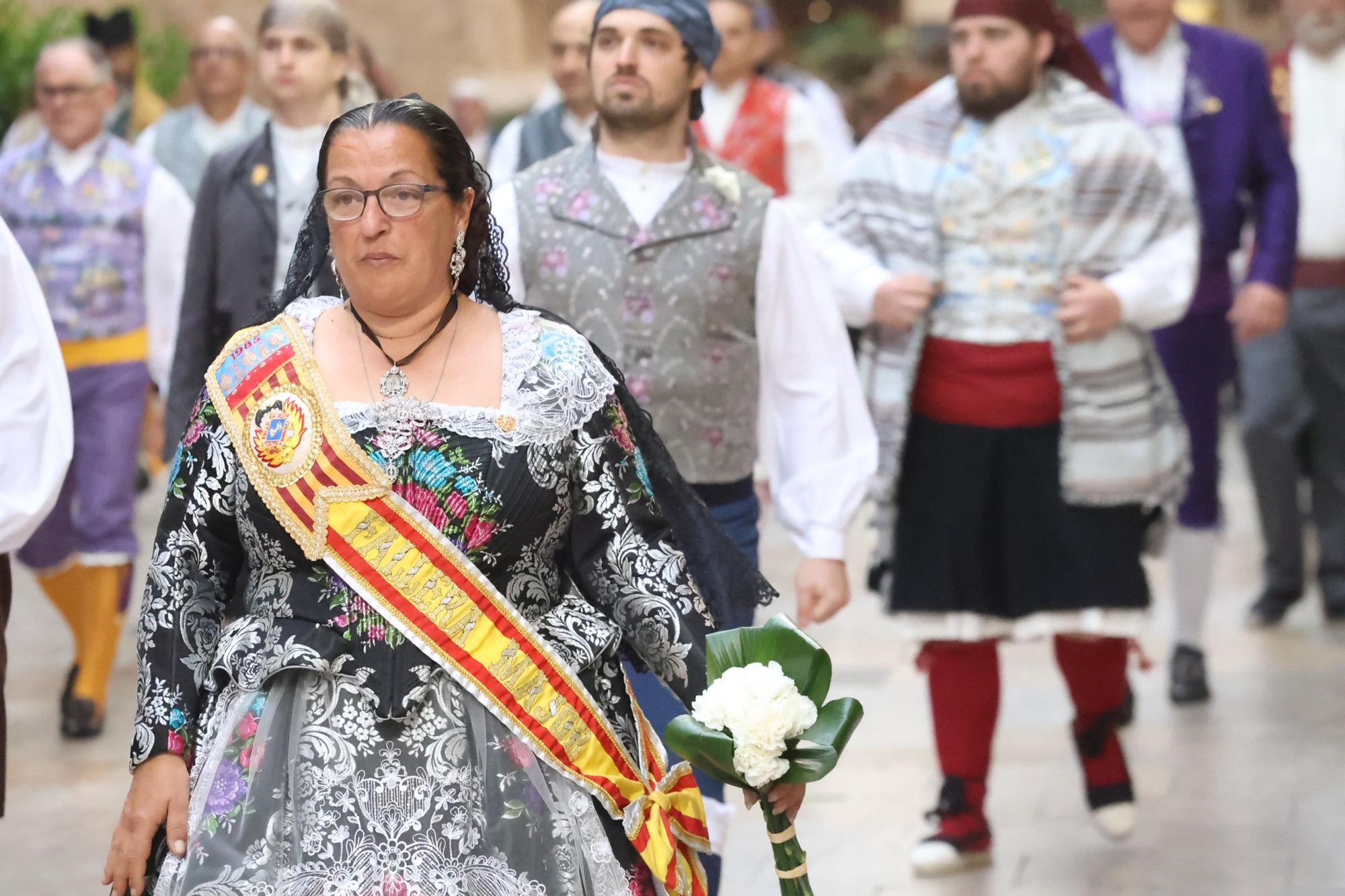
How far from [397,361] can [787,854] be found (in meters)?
0.98

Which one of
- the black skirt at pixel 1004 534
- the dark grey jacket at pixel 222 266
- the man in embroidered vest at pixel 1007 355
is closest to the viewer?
the man in embroidered vest at pixel 1007 355

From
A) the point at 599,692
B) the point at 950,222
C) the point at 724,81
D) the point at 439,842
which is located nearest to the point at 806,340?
the point at 950,222

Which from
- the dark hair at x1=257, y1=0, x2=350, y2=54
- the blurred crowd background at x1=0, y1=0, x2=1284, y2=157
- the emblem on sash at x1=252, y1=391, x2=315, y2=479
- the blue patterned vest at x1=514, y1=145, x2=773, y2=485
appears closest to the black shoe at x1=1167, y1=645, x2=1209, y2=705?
the blue patterned vest at x1=514, y1=145, x2=773, y2=485

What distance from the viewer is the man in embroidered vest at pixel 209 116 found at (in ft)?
32.4

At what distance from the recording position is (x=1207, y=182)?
25.2ft

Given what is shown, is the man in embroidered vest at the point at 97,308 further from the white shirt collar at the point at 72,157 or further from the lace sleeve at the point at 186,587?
the lace sleeve at the point at 186,587

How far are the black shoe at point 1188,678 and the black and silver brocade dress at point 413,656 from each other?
4.50 metres

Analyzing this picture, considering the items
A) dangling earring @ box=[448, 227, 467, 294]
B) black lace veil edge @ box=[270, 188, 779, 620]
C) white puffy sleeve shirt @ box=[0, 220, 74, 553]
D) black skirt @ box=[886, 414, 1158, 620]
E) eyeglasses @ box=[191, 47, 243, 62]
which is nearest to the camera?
dangling earring @ box=[448, 227, 467, 294]

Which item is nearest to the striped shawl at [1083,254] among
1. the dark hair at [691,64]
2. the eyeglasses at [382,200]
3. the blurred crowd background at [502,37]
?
the dark hair at [691,64]

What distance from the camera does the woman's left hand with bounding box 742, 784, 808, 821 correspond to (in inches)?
132

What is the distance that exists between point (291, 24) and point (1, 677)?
9.81 ft

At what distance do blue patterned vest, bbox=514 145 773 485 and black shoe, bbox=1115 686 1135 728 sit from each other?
5.22ft

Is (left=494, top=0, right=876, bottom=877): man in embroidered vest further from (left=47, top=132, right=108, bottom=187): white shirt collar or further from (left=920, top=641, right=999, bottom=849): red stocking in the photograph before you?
(left=47, top=132, right=108, bottom=187): white shirt collar

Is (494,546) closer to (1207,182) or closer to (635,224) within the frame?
(635,224)
